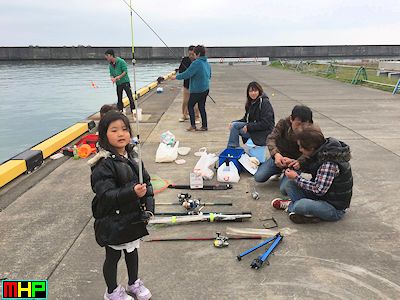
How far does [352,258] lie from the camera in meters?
3.24

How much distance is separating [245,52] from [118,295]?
63983mm

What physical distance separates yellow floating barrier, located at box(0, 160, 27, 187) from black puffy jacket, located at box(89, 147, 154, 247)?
3.27 m

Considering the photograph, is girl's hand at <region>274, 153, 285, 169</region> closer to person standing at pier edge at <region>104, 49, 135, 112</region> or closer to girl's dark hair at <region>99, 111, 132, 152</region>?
girl's dark hair at <region>99, 111, 132, 152</region>

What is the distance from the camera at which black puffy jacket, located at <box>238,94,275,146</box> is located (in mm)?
5449

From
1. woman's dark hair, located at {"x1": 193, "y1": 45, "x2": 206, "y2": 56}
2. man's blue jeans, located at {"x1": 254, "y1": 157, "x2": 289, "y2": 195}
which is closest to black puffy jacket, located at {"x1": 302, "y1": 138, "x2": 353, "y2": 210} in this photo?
man's blue jeans, located at {"x1": 254, "y1": 157, "x2": 289, "y2": 195}

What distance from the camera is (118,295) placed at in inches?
104

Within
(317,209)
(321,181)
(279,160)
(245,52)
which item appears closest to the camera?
(321,181)

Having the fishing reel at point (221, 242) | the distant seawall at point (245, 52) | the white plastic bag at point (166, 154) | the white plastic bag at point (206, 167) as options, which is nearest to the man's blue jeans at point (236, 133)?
the white plastic bag at point (206, 167)

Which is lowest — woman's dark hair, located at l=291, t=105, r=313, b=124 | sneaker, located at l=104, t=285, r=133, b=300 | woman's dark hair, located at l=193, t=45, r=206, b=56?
sneaker, located at l=104, t=285, r=133, b=300

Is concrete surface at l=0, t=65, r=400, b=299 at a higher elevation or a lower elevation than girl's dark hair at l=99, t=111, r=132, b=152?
lower

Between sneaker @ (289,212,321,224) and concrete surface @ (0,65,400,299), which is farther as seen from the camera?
sneaker @ (289,212,321,224)

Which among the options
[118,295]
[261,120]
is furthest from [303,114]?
[118,295]

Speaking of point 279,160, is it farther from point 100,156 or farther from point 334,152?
point 100,156

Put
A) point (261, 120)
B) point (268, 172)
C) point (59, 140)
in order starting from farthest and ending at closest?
1. point (59, 140)
2. point (261, 120)
3. point (268, 172)
